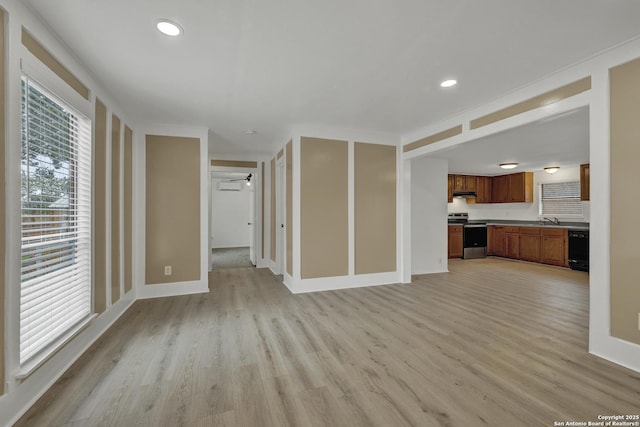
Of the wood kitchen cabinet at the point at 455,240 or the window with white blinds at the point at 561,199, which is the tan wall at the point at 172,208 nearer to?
the wood kitchen cabinet at the point at 455,240

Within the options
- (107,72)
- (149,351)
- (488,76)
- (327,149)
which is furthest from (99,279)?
(488,76)

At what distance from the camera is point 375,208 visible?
464cm

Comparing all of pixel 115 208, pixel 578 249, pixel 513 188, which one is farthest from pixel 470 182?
pixel 115 208

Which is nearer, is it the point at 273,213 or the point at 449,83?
the point at 449,83

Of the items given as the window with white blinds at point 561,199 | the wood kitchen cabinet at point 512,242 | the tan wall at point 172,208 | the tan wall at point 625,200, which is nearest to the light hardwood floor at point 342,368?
the tan wall at point 625,200

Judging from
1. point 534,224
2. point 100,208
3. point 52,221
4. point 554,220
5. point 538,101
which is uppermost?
point 538,101

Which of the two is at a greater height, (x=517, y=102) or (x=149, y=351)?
(x=517, y=102)

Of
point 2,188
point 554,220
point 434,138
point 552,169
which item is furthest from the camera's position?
point 554,220

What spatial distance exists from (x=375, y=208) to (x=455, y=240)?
3.83m

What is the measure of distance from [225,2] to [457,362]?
9.84 ft

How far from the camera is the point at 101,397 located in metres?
1.80

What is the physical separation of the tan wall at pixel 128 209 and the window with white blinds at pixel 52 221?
43.9 inches

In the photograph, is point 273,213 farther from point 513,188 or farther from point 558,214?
point 558,214

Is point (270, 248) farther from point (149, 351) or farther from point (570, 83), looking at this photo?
point (570, 83)
